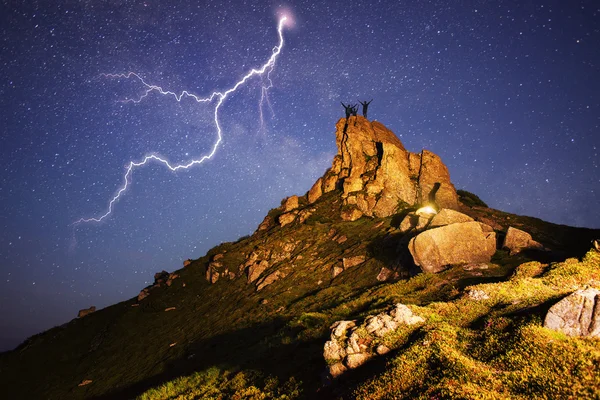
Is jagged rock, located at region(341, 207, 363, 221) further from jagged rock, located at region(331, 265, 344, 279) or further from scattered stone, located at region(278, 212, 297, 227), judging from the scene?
jagged rock, located at region(331, 265, 344, 279)

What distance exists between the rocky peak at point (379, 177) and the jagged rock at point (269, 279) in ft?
77.9

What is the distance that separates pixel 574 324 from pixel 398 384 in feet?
25.5

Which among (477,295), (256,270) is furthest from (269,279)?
(477,295)

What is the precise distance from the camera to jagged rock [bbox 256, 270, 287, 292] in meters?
59.6

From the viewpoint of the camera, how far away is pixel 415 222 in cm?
5172

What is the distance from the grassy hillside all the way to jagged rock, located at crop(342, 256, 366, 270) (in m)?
1.42

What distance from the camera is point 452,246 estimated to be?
113 feet

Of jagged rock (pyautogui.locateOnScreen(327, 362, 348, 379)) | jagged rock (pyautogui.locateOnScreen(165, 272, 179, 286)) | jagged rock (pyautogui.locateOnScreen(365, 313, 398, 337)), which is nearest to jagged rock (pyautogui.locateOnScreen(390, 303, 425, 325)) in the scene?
jagged rock (pyautogui.locateOnScreen(365, 313, 398, 337))

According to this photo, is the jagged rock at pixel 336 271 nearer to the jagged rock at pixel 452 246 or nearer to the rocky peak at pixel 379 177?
the jagged rock at pixel 452 246

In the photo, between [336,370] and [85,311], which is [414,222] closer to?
[336,370]

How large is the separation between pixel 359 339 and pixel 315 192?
265 feet

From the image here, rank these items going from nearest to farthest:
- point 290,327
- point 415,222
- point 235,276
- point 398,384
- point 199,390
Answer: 1. point 398,384
2. point 199,390
3. point 290,327
4. point 415,222
5. point 235,276

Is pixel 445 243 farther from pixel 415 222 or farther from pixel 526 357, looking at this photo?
pixel 526 357

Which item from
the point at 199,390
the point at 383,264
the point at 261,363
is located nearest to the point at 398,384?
the point at 261,363
